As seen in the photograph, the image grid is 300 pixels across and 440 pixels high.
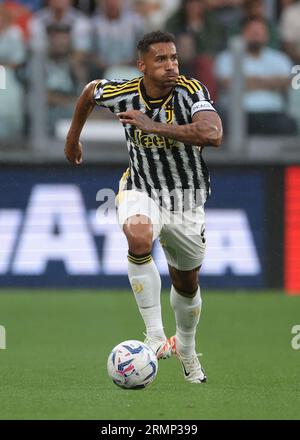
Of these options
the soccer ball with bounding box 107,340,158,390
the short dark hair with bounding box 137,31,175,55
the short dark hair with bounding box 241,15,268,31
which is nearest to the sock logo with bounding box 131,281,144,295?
the soccer ball with bounding box 107,340,158,390


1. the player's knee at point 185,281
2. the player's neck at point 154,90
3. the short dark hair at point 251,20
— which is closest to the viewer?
the player's neck at point 154,90

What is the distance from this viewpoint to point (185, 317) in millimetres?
7918

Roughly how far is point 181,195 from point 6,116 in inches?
235

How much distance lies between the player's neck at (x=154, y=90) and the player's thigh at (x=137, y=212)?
636 millimetres

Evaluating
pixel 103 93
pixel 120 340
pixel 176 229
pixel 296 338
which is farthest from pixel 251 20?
pixel 176 229

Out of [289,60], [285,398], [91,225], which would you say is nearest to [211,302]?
[91,225]

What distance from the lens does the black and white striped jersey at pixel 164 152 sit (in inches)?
303

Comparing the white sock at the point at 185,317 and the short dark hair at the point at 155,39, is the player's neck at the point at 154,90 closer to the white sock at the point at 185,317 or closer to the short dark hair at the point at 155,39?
the short dark hair at the point at 155,39

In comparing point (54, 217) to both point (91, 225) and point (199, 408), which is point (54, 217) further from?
point (199, 408)

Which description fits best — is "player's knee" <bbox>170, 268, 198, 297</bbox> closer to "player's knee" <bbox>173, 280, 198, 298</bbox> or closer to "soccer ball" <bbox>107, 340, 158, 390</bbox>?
"player's knee" <bbox>173, 280, 198, 298</bbox>

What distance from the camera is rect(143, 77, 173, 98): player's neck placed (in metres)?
7.71

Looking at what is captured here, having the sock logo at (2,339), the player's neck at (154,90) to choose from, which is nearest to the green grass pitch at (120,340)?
the sock logo at (2,339)

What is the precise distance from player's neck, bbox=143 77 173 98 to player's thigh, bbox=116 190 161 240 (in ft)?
2.09

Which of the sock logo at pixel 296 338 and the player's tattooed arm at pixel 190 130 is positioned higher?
the player's tattooed arm at pixel 190 130
